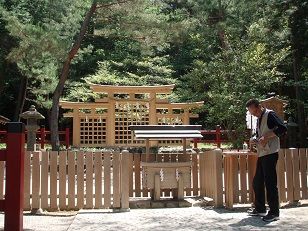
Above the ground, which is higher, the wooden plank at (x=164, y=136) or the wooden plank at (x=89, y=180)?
the wooden plank at (x=164, y=136)

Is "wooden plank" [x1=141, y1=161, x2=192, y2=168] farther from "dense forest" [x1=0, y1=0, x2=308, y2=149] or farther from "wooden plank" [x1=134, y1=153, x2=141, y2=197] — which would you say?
"dense forest" [x1=0, y1=0, x2=308, y2=149]

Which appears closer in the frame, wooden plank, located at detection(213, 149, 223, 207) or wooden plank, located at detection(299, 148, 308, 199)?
wooden plank, located at detection(213, 149, 223, 207)

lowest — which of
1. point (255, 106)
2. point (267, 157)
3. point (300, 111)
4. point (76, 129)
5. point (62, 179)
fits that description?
point (62, 179)

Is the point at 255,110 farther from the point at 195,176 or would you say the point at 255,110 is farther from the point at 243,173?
the point at 195,176

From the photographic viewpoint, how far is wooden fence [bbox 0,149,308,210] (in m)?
6.08

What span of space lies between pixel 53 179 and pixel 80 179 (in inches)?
15.4

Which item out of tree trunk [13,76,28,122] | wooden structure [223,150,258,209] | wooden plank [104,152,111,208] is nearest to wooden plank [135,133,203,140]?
wooden plank [104,152,111,208]

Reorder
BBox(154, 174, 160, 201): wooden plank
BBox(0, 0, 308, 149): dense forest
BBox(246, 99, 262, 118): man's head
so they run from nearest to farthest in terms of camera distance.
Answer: BBox(246, 99, 262, 118): man's head < BBox(154, 174, 160, 201): wooden plank < BBox(0, 0, 308, 149): dense forest

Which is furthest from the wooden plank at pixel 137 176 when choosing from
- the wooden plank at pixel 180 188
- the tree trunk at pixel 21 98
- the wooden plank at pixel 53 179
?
the tree trunk at pixel 21 98

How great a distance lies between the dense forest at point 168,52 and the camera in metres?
14.7

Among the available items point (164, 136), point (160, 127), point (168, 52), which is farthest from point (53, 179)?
point (168, 52)

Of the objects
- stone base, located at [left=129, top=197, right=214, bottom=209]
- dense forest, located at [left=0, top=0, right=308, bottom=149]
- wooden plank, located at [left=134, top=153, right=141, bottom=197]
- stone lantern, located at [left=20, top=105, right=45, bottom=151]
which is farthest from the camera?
dense forest, located at [left=0, top=0, right=308, bottom=149]

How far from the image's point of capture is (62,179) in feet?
19.9

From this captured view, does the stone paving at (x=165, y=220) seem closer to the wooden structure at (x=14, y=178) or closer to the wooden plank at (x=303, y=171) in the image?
the wooden plank at (x=303, y=171)
